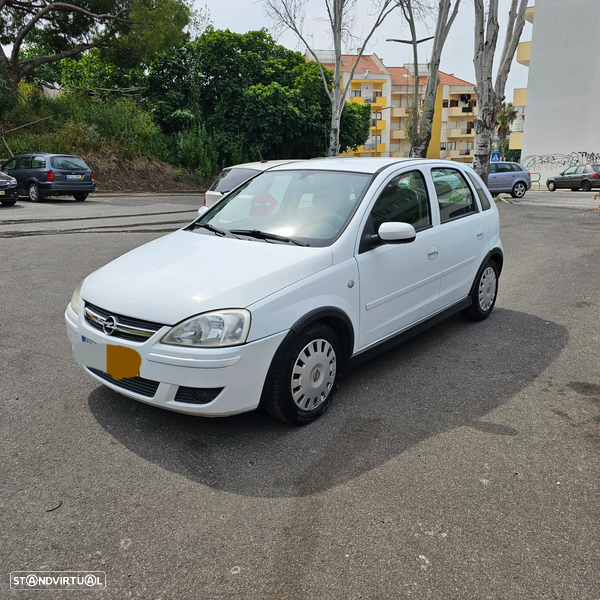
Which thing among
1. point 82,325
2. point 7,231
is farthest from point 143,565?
point 7,231

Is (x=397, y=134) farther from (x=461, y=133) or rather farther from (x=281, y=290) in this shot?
(x=281, y=290)

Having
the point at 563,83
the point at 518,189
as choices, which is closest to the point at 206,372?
the point at 518,189

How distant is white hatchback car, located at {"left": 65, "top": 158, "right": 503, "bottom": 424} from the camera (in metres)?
3.24

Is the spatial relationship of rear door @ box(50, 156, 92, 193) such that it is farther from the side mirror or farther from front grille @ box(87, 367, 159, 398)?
the side mirror

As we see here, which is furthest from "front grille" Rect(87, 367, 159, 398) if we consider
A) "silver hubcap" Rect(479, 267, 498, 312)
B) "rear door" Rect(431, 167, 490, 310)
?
"silver hubcap" Rect(479, 267, 498, 312)

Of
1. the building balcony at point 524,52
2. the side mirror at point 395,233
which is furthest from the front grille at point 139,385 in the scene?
the building balcony at point 524,52

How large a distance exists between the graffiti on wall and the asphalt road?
4008cm

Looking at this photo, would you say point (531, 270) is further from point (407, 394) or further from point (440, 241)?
point (407, 394)

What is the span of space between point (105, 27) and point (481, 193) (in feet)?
97.3

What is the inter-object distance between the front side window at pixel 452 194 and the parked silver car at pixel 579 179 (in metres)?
30.3

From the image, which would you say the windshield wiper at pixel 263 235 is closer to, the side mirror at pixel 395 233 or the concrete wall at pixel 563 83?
the side mirror at pixel 395 233

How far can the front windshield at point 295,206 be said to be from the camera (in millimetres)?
4098

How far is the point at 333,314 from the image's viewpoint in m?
3.71

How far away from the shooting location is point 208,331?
3.20 m
